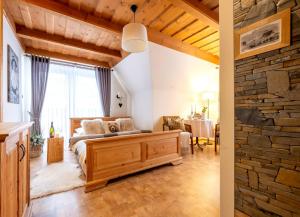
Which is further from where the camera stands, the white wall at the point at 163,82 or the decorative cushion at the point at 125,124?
the decorative cushion at the point at 125,124

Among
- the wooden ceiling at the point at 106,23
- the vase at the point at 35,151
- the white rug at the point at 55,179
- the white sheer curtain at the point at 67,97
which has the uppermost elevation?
the wooden ceiling at the point at 106,23

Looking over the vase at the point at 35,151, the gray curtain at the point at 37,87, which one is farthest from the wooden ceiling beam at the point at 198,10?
the vase at the point at 35,151

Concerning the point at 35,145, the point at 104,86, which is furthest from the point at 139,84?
the point at 35,145

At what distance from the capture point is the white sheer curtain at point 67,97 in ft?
14.6

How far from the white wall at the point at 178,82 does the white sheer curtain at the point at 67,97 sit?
2056 mm

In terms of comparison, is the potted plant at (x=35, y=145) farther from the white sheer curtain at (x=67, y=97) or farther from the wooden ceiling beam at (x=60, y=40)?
the wooden ceiling beam at (x=60, y=40)

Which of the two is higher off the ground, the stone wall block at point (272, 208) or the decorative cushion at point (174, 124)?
the decorative cushion at point (174, 124)

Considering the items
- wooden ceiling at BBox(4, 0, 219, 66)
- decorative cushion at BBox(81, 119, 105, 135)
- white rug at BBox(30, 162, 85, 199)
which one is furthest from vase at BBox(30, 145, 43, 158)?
wooden ceiling at BBox(4, 0, 219, 66)

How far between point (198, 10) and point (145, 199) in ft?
9.51

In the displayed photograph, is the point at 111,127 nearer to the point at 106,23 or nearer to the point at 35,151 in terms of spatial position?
the point at 35,151

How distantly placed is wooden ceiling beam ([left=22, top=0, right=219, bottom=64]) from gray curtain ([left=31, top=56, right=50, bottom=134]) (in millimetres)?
2251

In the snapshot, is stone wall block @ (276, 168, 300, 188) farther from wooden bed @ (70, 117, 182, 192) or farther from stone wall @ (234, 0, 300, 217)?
wooden bed @ (70, 117, 182, 192)

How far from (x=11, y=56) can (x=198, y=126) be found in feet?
14.5

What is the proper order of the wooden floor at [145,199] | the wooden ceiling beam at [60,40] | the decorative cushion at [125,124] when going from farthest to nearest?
the decorative cushion at [125,124] → the wooden ceiling beam at [60,40] → the wooden floor at [145,199]
